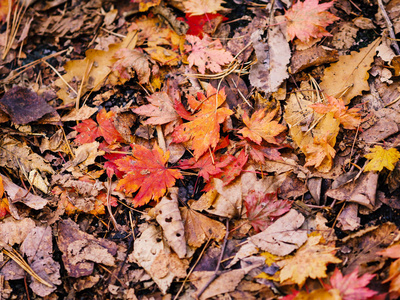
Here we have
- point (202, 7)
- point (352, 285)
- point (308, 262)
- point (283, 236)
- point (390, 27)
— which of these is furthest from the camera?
point (202, 7)

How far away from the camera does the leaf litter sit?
175 cm

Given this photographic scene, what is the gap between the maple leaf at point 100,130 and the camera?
227cm

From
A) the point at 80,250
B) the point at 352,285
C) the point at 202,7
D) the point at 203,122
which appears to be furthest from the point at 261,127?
the point at 80,250

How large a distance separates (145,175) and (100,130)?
61 centimetres

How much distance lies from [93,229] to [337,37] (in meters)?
2.37

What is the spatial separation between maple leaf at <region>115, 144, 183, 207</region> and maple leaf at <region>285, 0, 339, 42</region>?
1.38 meters

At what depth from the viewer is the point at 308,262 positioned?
160 centimetres

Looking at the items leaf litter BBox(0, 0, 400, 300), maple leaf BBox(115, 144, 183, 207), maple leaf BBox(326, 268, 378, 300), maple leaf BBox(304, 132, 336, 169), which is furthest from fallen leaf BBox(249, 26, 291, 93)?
maple leaf BBox(326, 268, 378, 300)

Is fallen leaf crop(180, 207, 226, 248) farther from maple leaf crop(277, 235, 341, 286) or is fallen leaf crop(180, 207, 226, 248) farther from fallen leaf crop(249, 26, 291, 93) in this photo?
fallen leaf crop(249, 26, 291, 93)

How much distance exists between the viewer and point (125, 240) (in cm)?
197

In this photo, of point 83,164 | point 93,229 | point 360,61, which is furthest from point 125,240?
point 360,61

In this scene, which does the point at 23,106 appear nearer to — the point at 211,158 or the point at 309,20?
the point at 211,158

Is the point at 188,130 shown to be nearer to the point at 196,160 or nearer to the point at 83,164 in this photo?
the point at 196,160

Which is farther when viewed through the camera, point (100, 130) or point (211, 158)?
point (100, 130)
